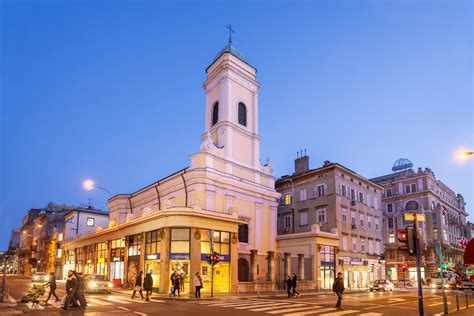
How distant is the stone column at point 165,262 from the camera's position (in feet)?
96.4

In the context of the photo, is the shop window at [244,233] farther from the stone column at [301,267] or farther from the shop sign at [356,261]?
the shop sign at [356,261]

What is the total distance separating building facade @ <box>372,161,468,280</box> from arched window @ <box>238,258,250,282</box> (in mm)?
39671

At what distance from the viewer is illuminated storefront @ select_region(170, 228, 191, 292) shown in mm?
30016

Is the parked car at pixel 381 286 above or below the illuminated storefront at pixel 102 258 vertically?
below

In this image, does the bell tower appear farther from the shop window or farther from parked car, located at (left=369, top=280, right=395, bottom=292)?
parked car, located at (left=369, top=280, right=395, bottom=292)

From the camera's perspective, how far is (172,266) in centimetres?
3019

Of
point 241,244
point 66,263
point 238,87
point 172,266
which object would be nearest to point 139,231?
point 172,266

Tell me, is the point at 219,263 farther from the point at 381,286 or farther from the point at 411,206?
Answer: the point at 411,206

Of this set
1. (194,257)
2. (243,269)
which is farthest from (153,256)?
(243,269)

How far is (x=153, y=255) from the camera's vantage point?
105 feet

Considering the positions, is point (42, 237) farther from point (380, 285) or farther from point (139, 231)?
point (380, 285)

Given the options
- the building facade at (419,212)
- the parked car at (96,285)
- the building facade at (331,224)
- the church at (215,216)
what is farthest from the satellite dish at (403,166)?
the parked car at (96,285)

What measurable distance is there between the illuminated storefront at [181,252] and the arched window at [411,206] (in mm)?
55291

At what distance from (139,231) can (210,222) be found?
7219 millimetres
